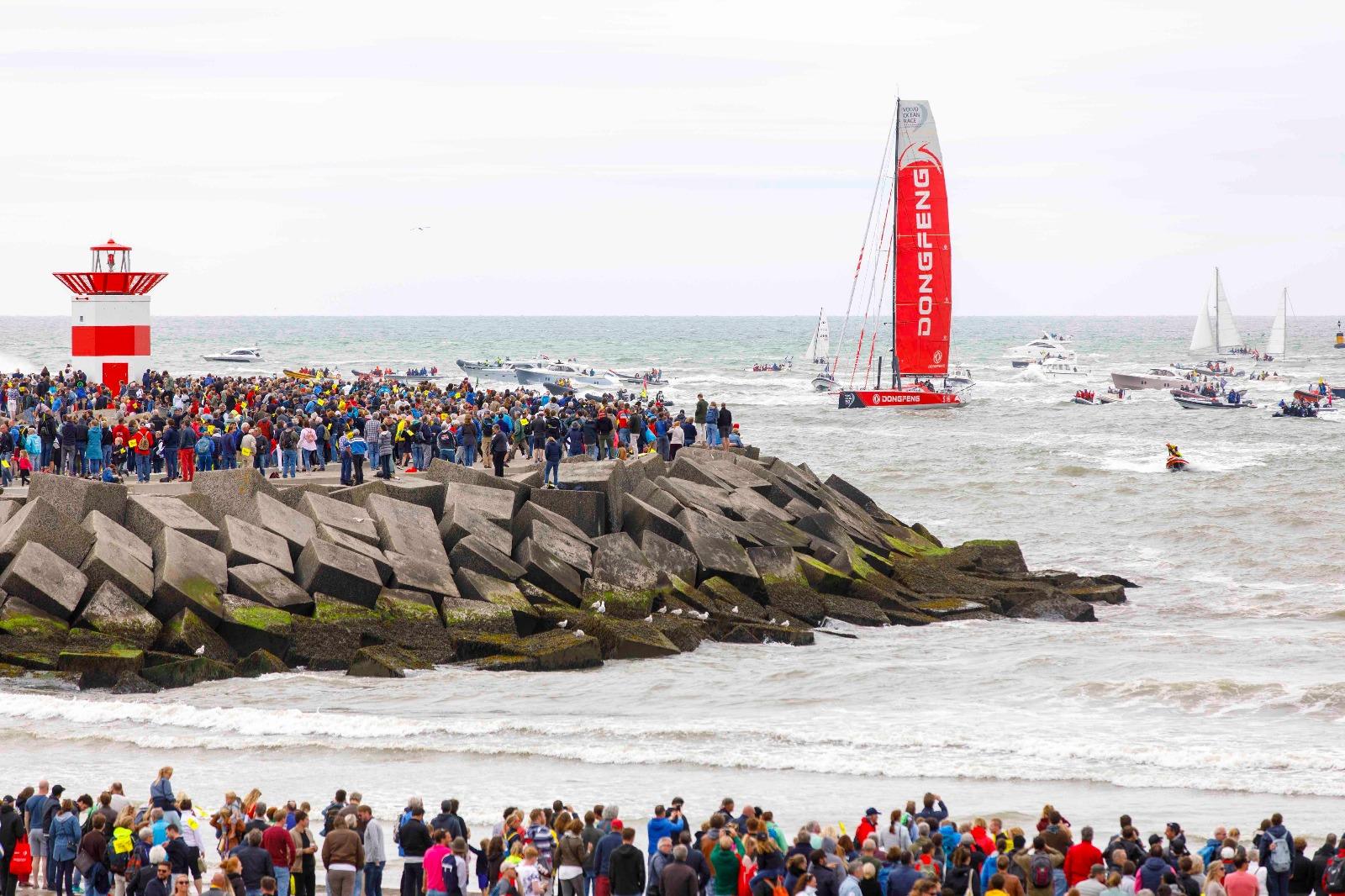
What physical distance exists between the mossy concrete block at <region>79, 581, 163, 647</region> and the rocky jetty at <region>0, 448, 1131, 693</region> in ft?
0.08

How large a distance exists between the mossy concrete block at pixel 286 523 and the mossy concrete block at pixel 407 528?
1.07m

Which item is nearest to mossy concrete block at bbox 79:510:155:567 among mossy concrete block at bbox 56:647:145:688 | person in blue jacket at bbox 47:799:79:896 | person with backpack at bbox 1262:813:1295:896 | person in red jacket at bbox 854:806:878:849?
mossy concrete block at bbox 56:647:145:688

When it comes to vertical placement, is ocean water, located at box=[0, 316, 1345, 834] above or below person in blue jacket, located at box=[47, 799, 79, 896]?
below

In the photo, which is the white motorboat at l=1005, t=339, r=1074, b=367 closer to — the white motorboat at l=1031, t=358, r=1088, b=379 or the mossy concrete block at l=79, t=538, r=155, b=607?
the white motorboat at l=1031, t=358, r=1088, b=379

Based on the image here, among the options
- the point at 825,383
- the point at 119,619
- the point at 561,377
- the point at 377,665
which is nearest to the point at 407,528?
the point at 377,665

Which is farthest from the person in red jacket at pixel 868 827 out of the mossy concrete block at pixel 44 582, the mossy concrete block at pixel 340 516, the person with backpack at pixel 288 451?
the person with backpack at pixel 288 451

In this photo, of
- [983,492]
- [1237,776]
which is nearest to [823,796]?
[1237,776]

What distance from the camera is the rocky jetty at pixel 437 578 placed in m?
20.0

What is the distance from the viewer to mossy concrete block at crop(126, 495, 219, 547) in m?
21.8

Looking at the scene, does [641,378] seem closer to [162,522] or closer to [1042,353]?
[1042,353]

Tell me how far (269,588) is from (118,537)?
7.52 ft

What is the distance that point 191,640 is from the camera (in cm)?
1992
